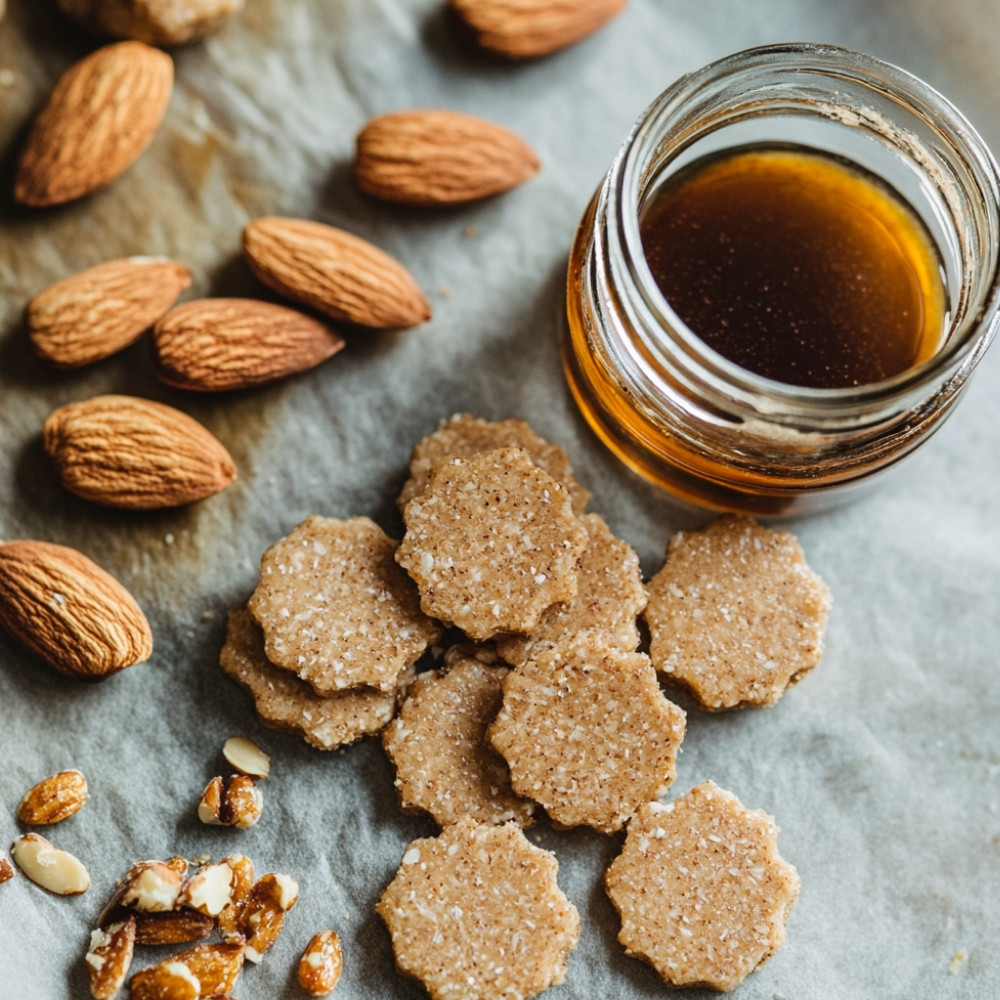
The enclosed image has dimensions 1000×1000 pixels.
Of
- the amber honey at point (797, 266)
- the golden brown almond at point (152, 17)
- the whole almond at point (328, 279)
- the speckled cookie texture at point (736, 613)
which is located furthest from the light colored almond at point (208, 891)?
the golden brown almond at point (152, 17)

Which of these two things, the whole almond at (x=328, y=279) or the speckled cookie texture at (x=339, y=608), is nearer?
the speckled cookie texture at (x=339, y=608)

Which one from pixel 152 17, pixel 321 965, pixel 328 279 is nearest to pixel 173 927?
pixel 321 965

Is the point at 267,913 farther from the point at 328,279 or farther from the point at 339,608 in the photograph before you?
the point at 328,279

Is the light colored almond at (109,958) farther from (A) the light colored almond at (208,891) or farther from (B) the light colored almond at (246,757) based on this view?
(B) the light colored almond at (246,757)

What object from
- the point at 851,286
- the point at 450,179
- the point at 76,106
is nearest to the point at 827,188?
the point at 851,286

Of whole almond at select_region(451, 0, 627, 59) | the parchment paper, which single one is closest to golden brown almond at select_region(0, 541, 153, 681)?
the parchment paper

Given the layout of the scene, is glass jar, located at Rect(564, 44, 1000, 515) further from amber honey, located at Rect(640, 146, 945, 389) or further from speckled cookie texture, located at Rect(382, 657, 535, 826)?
speckled cookie texture, located at Rect(382, 657, 535, 826)

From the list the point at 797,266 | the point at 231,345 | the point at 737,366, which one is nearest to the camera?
the point at 737,366
